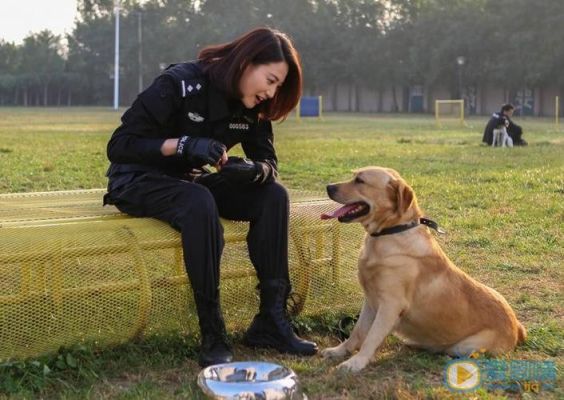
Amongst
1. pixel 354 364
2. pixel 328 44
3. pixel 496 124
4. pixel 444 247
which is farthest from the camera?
pixel 328 44

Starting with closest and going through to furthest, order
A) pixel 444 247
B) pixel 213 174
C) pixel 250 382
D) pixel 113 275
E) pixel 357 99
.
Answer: pixel 250 382 → pixel 113 275 → pixel 213 174 → pixel 444 247 → pixel 357 99

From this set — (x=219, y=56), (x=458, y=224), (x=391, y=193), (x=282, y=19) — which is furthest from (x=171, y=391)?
(x=282, y=19)

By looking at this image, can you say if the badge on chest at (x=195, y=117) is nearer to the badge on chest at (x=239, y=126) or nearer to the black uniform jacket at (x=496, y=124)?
the badge on chest at (x=239, y=126)

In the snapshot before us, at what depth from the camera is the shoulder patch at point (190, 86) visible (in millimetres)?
3873

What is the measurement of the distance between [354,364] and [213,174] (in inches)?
48.9

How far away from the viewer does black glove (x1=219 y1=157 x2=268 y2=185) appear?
3875mm

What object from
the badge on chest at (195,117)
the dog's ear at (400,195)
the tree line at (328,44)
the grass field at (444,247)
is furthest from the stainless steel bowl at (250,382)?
the tree line at (328,44)

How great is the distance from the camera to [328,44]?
69.4 meters

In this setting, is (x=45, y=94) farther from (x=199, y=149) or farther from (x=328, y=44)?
(x=199, y=149)

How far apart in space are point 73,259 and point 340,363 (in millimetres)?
1338

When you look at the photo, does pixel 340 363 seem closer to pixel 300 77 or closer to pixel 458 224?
pixel 300 77

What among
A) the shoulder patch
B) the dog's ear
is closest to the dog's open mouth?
the dog's ear

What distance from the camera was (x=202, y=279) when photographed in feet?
11.8

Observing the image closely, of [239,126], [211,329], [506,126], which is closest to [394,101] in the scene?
[506,126]
